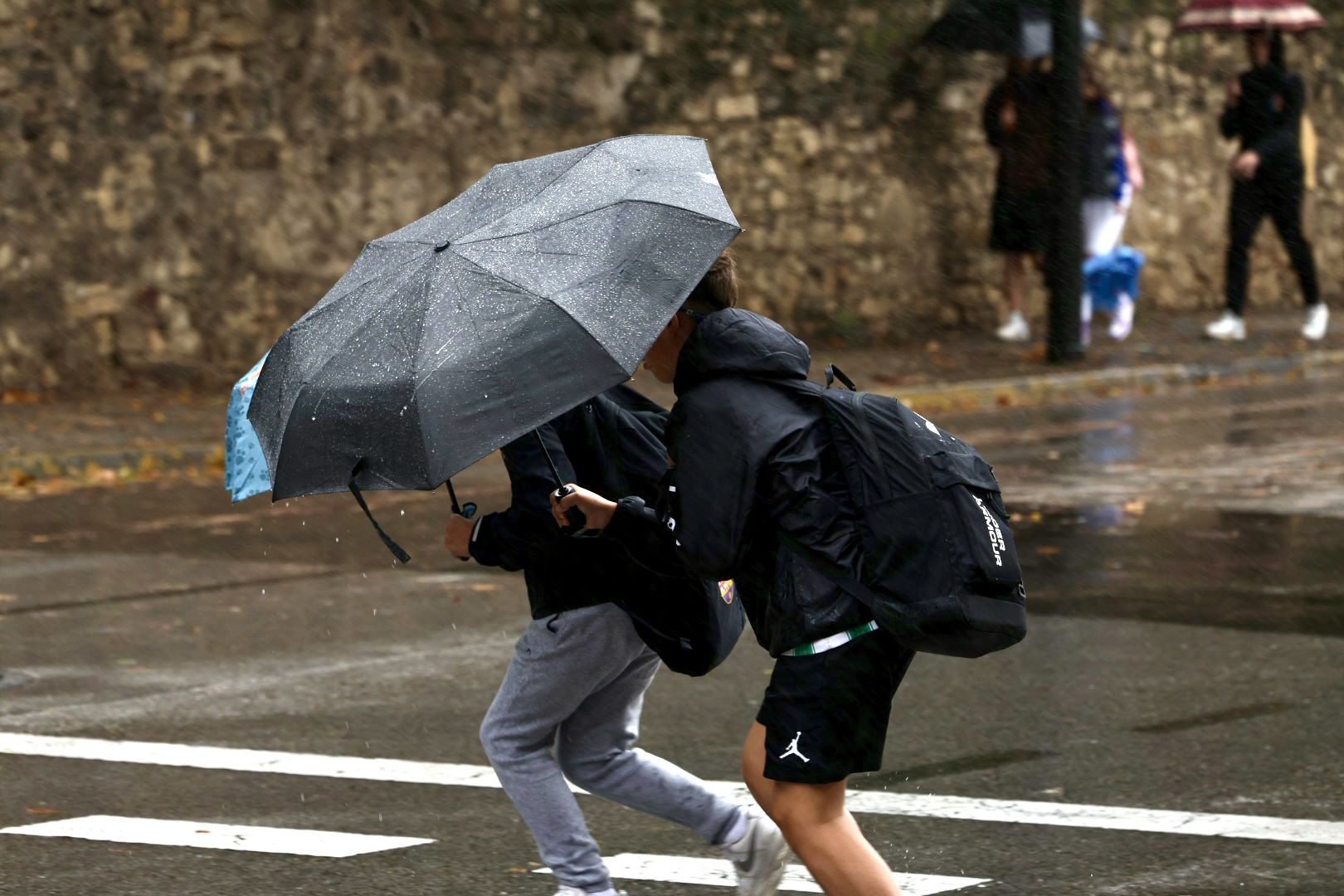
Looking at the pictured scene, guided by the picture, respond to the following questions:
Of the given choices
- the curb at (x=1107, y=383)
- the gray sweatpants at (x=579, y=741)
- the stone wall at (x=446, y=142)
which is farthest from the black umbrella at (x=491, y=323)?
the stone wall at (x=446, y=142)

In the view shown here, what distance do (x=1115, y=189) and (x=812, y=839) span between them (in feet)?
50.8

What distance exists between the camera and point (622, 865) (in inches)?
217

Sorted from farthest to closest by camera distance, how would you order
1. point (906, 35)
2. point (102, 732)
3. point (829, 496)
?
point (906, 35) → point (102, 732) → point (829, 496)

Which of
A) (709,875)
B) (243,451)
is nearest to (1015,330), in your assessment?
(709,875)

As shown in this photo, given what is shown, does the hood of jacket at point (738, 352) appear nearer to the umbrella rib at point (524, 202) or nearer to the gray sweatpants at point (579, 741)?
the umbrella rib at point (524, 202)

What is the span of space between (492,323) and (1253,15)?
1788 cm

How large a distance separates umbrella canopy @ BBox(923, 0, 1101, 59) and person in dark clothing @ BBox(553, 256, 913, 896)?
15017 mm

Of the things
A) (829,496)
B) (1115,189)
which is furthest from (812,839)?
(1115,189)

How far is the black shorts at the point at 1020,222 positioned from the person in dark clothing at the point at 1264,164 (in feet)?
5.24

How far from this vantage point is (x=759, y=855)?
4918 mm

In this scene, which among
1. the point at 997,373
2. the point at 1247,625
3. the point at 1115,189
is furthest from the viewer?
the point at 1115,189

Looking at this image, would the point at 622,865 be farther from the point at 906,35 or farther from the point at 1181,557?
the point at 906,35

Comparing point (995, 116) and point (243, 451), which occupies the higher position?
point (243, 451)

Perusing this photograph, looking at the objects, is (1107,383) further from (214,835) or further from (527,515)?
(527,515)
